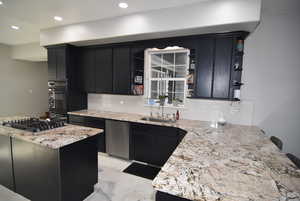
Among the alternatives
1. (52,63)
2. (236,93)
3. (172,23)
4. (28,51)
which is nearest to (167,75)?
(172,23)

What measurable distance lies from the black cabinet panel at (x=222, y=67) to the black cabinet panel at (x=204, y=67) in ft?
0.28

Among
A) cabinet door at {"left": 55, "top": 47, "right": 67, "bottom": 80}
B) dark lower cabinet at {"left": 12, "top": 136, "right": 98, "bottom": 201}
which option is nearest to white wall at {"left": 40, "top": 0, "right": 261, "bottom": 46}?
cabinet door at {"left": 55, "top": 47, "right": 67, "bottom": 80}

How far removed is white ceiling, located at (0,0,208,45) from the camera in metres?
2.37

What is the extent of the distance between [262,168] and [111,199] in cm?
191

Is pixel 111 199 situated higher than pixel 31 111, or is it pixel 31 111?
pixel 31 111

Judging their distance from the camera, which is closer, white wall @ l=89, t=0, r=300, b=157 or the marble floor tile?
the marble floor tile

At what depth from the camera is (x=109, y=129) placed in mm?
3238

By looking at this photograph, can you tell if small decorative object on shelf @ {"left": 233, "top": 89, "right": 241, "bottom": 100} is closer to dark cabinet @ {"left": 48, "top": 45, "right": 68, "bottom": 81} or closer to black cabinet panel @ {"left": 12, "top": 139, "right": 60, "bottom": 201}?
black cabinet panel @ {"left": 12, "top": 139, "right": 60, "bottom": 201}

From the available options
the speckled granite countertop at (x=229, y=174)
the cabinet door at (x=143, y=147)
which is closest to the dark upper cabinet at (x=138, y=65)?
the cabinet door at (x=143, y=147)

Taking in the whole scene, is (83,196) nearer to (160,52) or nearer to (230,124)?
(230,124)

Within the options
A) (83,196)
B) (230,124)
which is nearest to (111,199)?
(83,196)

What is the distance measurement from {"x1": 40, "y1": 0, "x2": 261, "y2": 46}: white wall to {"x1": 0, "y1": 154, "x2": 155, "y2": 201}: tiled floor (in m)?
2.65

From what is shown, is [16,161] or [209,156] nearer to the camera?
[209,156]

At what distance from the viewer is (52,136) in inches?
69.9
